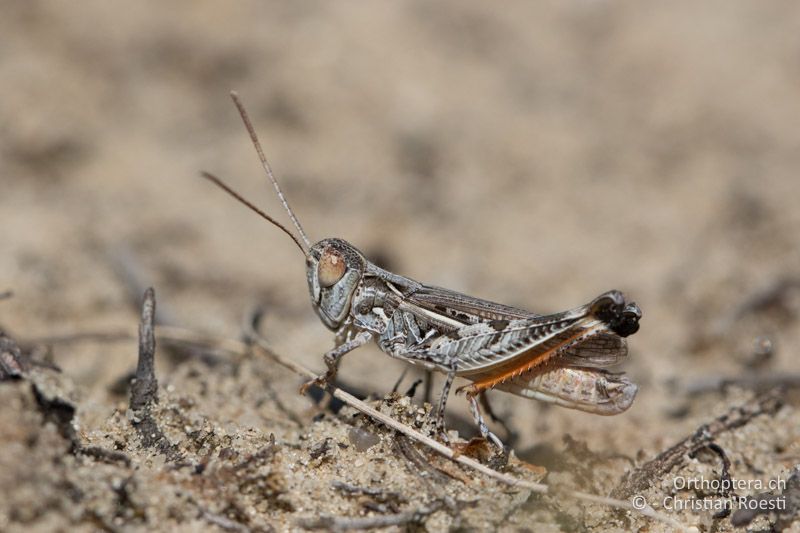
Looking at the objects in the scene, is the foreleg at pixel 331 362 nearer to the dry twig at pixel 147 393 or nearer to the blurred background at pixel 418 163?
the dry twig at pixel 147 393

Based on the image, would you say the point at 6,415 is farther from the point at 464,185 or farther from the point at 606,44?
the point at 606,44

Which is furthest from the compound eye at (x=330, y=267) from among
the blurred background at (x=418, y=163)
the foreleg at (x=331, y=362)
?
the blurred background at (x=418, y=163)

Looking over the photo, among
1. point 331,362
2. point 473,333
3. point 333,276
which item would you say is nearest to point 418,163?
point 333,276

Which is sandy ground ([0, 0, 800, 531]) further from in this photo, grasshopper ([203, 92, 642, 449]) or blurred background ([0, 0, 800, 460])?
grasshopper ([203, 92, 642, 449])

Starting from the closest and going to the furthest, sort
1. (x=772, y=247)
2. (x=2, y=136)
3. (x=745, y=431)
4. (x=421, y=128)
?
(x=745, y=431)
(x=772, y=247)
(x=2, y=136)
(x=421, y=128)

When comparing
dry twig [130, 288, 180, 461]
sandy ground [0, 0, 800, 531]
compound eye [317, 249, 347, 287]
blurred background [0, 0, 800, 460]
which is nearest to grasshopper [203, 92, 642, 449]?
compound eye [317, 249, 347, 287]

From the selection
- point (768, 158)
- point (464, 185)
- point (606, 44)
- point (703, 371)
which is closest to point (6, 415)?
point (703, 371)
